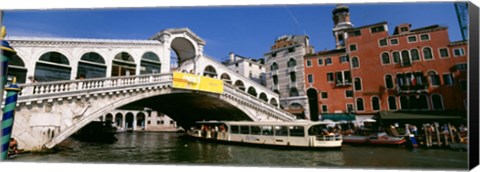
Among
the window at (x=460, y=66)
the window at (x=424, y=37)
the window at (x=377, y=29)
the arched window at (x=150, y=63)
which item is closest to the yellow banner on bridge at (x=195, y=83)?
the arched window at (x=150, y=63)

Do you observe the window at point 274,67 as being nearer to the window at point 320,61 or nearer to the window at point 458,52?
the window at point 320,61

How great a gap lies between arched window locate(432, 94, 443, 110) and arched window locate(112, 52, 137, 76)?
1750 cm

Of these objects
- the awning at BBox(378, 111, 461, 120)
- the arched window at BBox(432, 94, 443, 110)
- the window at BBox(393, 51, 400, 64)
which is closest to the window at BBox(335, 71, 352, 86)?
the window at BBox(393, 51, 400, 64)

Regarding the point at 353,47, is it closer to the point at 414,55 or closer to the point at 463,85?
the point at 414,55

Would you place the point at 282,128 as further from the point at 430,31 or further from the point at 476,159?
the point at 430,31

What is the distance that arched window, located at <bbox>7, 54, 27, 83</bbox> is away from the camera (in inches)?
433

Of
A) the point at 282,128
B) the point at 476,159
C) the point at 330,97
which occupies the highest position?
the point at 330,97

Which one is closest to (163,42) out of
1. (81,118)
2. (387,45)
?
(81,118)

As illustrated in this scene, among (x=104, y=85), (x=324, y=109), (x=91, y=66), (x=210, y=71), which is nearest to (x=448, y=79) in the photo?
(x=324, y=109)

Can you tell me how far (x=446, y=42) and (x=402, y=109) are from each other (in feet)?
14.8

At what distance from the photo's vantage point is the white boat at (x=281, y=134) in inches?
456

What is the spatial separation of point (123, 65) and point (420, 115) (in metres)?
17.0

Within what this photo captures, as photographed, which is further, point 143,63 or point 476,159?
point 143,63

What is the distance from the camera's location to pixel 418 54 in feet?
54.1
